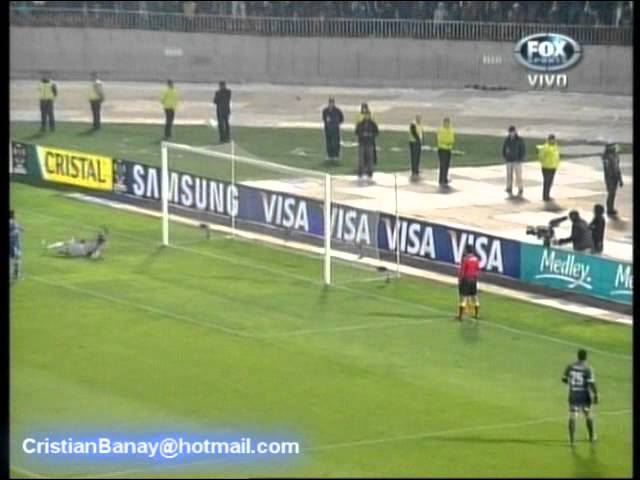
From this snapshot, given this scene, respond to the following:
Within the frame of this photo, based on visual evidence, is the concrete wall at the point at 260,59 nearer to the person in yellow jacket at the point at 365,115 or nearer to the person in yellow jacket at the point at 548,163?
the person in yellow jacket at the point at 365,115

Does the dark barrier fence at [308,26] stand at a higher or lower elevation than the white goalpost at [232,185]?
higher

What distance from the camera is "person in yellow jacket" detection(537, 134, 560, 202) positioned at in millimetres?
28530

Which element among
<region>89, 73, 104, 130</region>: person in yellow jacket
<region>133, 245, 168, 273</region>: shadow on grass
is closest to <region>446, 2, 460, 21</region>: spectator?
<region>89, 73, 104, 130</region>: person in yellow jacket

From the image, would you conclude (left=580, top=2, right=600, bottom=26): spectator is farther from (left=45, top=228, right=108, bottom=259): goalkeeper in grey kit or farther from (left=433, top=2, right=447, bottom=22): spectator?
(left=45, top=228, right=108, bottom=259): goalkeeper in grey kit

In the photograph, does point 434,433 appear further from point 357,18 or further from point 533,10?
point 357,18

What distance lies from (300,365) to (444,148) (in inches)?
468

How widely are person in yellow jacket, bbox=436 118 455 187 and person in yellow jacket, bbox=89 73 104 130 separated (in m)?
6.40

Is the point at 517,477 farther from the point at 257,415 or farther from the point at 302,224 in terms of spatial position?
the point at 302,224

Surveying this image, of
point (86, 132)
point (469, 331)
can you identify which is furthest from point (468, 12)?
point (469, 331)

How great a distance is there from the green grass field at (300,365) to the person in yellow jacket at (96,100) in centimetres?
967

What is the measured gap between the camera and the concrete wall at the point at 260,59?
36.0 m

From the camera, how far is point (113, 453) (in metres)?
16.1

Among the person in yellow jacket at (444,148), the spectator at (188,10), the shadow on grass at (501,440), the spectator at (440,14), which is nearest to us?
the shadow on grass at (501,440)

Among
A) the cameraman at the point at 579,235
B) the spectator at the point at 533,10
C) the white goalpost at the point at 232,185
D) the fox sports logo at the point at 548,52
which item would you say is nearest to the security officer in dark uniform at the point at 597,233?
the cameraman at the point at 579,235
